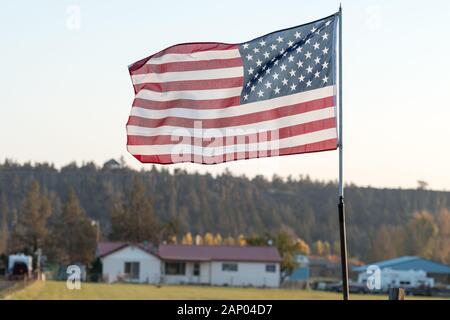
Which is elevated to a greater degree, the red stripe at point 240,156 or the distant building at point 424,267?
the red stripe at point 240,156

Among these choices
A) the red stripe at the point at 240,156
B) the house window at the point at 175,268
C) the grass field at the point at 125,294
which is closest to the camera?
the red stripe at the point at 240,156

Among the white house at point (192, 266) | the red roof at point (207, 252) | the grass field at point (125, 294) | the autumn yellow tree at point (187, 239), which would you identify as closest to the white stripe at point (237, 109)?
the grass field at point (125, 294)

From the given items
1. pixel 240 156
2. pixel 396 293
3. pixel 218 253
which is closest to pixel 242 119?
pixel 240 156

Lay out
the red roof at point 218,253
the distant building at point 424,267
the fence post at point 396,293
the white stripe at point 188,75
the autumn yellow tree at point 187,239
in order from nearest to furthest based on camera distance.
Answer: the fence post at point 396,293 → the white stripe at point 188,75 → the red roof at point 218,253 → the distant building at point 424,267 → the autumn yellow tree at point 187,239

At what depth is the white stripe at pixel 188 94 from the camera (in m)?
15.0

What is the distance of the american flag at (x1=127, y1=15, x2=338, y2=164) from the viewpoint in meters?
14.2

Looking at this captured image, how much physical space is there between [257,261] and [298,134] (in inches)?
2966

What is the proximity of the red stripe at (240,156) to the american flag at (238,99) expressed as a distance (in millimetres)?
14

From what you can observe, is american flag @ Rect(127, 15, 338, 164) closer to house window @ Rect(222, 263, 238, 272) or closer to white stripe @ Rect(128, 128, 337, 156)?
white stripe @ Rect(128, 128, 337, 156)

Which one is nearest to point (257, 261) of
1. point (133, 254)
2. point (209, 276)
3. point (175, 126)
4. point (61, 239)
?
point (209, 276)

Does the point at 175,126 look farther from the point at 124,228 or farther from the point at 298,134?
the point at 124,228

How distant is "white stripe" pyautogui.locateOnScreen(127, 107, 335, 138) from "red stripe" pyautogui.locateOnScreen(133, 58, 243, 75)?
0.85m

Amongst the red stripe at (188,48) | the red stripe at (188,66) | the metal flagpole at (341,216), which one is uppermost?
the red stripe at (188,48)

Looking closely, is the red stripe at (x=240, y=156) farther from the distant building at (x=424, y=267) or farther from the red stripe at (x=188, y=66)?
the distant building at (x=424, y=267)
